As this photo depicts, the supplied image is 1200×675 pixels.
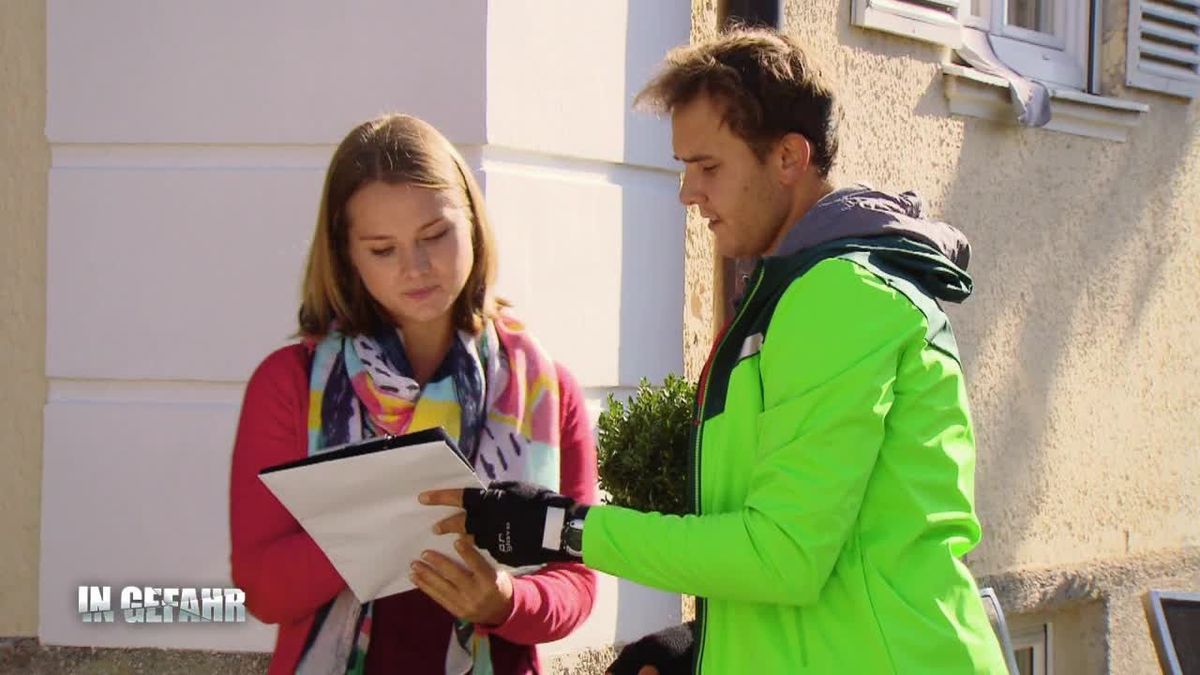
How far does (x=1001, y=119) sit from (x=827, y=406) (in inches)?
153

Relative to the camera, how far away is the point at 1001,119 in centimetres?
572

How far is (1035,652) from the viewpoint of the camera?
6125 millimetres

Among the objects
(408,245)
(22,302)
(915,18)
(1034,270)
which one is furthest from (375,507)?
(1034,270)

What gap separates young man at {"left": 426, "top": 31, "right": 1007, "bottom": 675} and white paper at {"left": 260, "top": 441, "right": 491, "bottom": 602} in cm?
4

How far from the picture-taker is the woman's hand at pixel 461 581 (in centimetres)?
239

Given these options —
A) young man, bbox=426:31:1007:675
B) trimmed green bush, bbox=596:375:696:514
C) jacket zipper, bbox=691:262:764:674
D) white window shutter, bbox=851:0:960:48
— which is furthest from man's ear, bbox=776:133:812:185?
white window shutter, bbox=851:0:960:48

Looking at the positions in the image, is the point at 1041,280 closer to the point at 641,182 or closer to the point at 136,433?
the point at 641,182

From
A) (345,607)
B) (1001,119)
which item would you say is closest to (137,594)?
(345,607)

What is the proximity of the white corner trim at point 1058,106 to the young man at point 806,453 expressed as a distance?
10.8 feet

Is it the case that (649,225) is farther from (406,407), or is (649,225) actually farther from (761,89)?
(761,89)

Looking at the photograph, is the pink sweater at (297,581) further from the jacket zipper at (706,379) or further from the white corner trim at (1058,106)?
the white corner trim at (1058,106)

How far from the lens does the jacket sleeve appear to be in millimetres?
2074

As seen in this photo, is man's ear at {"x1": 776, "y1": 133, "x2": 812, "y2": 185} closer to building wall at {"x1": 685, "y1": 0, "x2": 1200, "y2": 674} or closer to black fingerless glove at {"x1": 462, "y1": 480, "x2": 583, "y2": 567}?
black fingerless glove at {"x1": 462, "y1": 480, "x2": 583, "y2": 567}

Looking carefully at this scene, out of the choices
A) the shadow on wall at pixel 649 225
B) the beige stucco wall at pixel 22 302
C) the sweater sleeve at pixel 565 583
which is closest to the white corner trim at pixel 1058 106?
the shadow on wall at pixel 649 225
